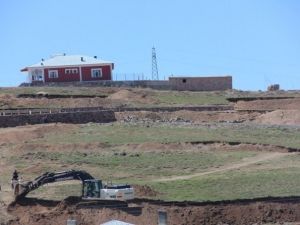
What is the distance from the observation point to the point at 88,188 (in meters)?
49.4

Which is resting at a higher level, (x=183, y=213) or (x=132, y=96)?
(x=132, y=96)

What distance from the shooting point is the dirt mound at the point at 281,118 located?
3484 inches

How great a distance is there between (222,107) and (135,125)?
19585mm

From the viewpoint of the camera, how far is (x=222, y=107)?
96438mm

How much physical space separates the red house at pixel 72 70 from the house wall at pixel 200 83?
24.7ft

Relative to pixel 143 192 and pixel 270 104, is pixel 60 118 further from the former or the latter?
pixel 143 192

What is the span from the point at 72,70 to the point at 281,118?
30.7m

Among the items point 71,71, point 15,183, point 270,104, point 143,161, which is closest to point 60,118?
point 143,161

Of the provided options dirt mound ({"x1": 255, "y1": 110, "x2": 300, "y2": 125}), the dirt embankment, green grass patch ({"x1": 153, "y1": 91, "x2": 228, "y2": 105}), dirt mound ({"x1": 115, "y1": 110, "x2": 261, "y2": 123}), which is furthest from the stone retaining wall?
the dirt embankment

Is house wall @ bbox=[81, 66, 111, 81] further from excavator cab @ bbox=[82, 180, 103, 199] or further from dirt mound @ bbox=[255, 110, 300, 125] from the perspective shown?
excavator cab @ bbox=[82, 180, 103, 199]

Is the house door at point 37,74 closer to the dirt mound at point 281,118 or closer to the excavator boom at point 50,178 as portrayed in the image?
the dirt mound at point 281,118

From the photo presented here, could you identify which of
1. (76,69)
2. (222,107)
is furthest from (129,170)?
(76,69)

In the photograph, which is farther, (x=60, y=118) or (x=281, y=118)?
(x=281, y=118)

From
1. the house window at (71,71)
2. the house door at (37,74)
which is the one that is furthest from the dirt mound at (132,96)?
the house door at (37,74)
